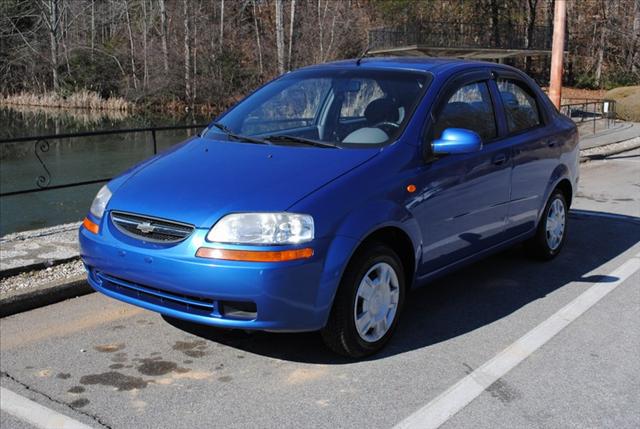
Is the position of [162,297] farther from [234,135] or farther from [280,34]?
[280,34]

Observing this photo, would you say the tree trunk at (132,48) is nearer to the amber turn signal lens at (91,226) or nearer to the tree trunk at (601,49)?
the tree trunk at (601,49)

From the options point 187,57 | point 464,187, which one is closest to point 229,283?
point 464,187

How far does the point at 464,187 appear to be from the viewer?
194 inches

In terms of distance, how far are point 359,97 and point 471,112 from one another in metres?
0.85

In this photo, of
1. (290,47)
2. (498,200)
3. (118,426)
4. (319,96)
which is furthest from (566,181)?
(290,47)

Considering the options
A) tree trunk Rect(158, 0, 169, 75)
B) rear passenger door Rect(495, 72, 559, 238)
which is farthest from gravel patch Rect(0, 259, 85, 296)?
tree trunk Rect(158, 0, 169, 75)

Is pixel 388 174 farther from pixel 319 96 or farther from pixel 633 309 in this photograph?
pixel 633 309

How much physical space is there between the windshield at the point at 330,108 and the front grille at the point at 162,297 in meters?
1.33

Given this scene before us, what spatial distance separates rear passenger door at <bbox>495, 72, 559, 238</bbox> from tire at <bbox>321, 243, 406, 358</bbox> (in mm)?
1620

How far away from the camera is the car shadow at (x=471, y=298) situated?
15.0 feet

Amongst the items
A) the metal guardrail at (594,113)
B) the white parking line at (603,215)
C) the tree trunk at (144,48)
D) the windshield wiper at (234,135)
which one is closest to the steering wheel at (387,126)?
the windshield wiper at (234,135)

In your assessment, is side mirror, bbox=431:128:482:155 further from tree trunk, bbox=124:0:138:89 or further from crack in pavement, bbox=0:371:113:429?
tree trunk, bbox=124:0:138:89

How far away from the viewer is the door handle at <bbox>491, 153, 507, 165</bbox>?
17.3 feet

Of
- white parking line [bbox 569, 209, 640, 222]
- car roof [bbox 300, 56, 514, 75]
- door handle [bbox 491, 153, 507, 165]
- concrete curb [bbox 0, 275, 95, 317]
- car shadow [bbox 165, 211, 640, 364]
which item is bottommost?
white parking line [bbox 569, 209, 640, 222]
